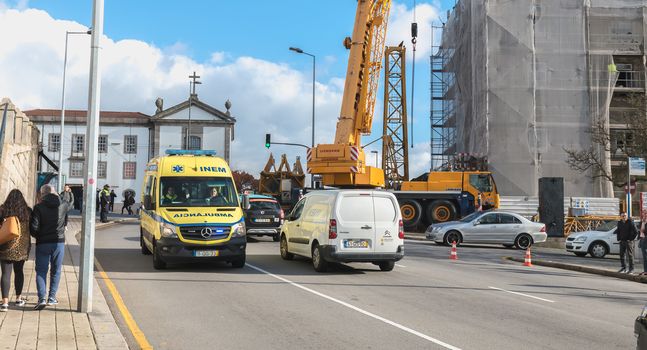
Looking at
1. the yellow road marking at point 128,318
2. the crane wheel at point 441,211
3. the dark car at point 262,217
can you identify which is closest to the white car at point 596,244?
the crane wheel at point 441,211

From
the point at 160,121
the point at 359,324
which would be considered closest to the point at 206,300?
the point at 359,324

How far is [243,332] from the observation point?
7262 mm

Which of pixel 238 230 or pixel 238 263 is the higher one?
pixel 238 230

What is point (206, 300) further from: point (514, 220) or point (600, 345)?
point (514, 220)

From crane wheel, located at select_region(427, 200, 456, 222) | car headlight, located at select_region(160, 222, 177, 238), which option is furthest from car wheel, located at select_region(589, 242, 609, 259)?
car headlight, located at select_region(160, 222, 177, 238)

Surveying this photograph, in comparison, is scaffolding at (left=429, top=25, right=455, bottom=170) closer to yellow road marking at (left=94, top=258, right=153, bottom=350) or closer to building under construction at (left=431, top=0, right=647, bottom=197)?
building under construction at (left=431, top=0, right=647, bottom=197)

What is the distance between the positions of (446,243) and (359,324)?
17.4 metres

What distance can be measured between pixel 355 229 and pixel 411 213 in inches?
756

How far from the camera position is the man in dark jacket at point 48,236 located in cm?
806

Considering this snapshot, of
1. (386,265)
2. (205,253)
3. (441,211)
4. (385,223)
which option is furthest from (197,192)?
(441,211)

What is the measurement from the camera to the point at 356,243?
12984 millimetres

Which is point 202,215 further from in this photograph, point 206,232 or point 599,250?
point 599,250

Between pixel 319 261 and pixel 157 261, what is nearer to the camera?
pixel 157 261

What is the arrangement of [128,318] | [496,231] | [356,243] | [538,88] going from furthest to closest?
[538,88] < [496,231] < [356,243] < [128,318]
